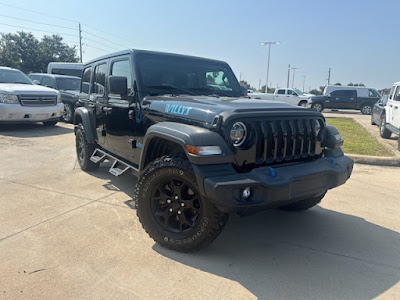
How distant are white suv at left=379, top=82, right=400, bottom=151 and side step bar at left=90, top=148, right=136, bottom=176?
759 cm

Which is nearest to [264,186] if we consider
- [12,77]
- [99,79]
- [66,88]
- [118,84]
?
[118,84]

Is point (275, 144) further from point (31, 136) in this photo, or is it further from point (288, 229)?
point (31, 136)

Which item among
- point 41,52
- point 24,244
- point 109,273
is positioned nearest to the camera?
point 109,273

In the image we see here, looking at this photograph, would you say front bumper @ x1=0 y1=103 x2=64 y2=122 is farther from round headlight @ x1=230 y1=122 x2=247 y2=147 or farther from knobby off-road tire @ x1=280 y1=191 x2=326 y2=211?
round headlight @ x1=230 y1=122 x2=247 y2=147

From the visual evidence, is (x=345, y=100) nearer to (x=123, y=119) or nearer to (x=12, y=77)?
(x=12, y=77)

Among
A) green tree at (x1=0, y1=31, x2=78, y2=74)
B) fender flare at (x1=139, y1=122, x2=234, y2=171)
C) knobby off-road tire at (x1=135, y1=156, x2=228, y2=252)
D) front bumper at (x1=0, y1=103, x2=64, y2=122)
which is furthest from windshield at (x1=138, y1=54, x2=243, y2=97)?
green tree at (x1=0, y1=31, x2=78, y2=74)

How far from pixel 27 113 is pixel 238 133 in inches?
330

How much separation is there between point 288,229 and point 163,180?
1563mm

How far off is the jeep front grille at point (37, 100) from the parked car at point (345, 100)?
17.6m

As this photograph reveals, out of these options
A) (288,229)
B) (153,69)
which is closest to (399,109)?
(288,229)

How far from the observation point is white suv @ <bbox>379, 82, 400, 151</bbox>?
29.6 ft

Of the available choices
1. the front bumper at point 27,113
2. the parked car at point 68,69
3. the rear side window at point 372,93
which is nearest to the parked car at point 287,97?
the rear side window at point 372,93

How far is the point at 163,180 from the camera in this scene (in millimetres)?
3000

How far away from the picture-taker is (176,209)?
2986 mm
